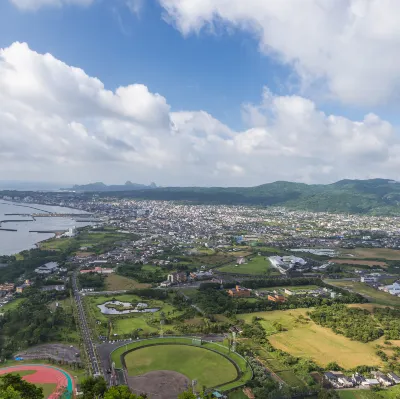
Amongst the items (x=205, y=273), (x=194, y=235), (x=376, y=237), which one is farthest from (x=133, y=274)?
(x=376, y=237)

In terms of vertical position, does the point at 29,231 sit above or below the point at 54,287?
above

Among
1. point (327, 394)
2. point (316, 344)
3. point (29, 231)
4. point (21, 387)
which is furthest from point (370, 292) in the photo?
point (29, 231)

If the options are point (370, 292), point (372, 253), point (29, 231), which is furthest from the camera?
point (29, 231)

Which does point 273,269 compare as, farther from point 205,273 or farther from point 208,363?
point 208,363

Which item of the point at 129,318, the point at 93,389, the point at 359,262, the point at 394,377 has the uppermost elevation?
the point at 93,389

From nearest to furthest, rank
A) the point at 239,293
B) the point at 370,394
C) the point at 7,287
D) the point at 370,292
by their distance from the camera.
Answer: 1. the point at 370,394
2. the point at 239,293
3. the point at 7,287
4. the point at 370,292

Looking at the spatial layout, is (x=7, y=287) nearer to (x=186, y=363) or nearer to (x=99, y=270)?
(x=99, y=270)

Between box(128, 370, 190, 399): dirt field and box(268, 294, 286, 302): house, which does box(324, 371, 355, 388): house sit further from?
box(268, 294, 286, 302): house
